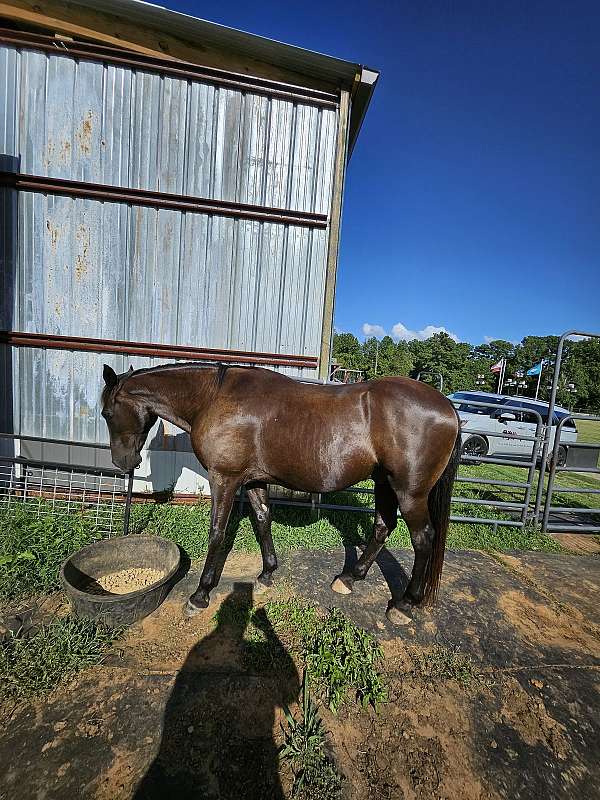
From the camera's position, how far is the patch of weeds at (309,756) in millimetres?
1579

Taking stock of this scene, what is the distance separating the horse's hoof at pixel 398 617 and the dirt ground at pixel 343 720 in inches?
1.8

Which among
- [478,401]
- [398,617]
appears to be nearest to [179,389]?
[398,617]

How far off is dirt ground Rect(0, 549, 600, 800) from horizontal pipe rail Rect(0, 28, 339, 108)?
5.89 meters

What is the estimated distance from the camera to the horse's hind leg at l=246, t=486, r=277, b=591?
10.2ft

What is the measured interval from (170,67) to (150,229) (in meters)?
1.99

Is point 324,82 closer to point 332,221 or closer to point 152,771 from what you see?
point 332,221

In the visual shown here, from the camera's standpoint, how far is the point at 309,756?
171cm

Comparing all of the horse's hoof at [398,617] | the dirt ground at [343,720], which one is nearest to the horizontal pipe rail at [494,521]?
the dirt ground at [343,720]

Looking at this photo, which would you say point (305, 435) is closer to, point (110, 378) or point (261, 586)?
point (261, 586)

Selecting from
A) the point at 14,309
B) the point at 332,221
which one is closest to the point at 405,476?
the point at 332,221

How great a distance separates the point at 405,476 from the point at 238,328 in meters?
3.06

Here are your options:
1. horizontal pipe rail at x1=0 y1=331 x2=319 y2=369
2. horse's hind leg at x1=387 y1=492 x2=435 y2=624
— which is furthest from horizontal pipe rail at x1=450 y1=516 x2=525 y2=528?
horizontal pipe rail at x1=0 y1=331 x2=319 y2=369

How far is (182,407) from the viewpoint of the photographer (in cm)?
293

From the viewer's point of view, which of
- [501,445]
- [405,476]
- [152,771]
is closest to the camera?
[152,771]
